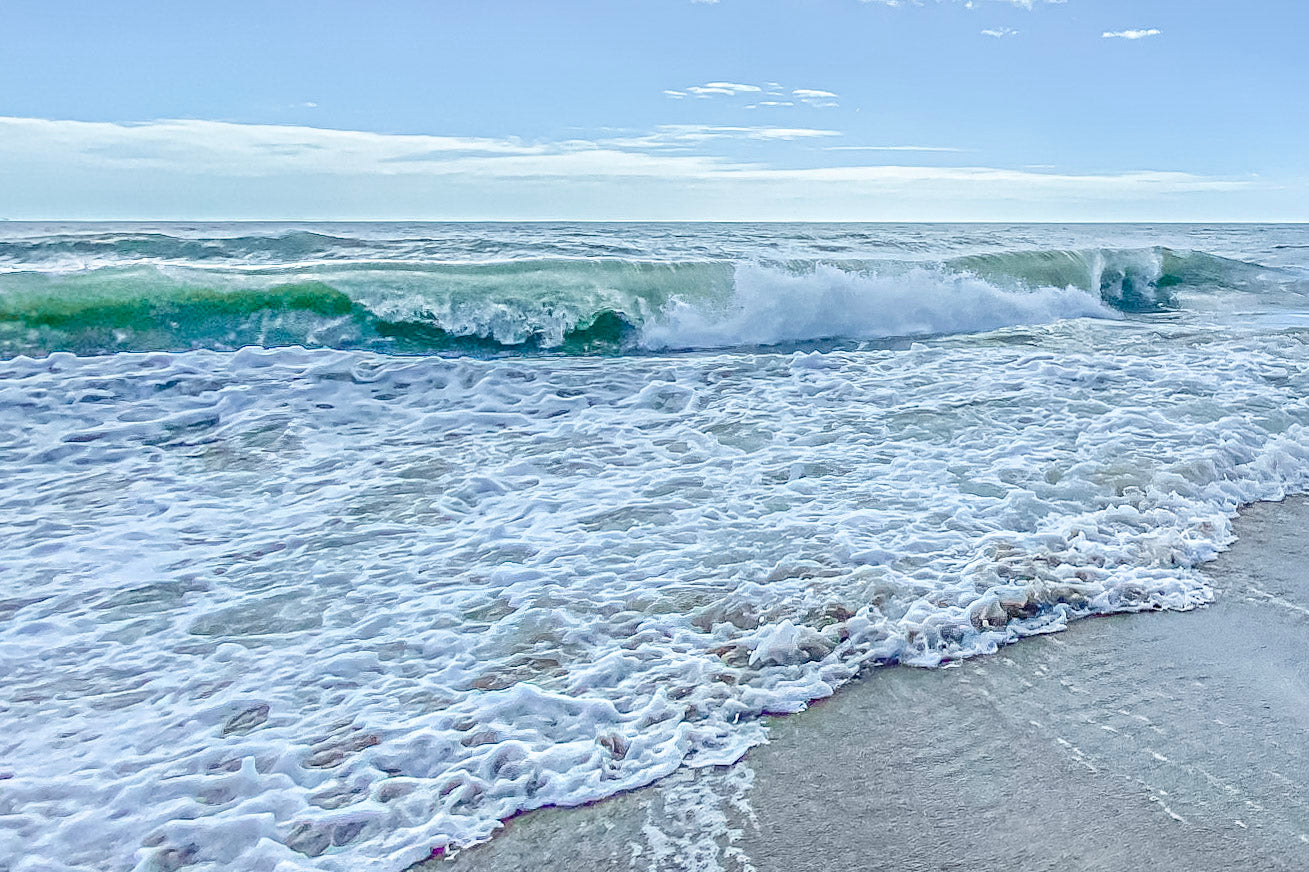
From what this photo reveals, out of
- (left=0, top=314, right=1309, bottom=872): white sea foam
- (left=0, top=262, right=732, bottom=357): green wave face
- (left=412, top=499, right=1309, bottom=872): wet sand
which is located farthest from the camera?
(left=0, top=262, right=732, bottom=357): green wave face

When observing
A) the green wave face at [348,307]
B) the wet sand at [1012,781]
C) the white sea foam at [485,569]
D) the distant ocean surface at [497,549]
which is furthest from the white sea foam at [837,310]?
the wet sand at [1012,781]

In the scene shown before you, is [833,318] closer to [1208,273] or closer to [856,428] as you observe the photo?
[856,428]

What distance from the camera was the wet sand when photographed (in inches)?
81.4

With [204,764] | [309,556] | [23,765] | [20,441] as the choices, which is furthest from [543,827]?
[20,441]

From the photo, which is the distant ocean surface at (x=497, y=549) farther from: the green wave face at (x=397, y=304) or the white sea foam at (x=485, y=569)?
the green wave face at (x=397, y=304)

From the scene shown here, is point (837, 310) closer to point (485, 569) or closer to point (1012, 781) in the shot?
point (485, 569)

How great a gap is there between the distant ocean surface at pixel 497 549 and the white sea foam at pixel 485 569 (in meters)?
0.02

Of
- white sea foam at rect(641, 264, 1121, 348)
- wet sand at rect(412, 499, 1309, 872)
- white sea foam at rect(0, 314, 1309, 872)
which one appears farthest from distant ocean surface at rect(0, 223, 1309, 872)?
white sea foam at rect(641, 264, 1121, 348)

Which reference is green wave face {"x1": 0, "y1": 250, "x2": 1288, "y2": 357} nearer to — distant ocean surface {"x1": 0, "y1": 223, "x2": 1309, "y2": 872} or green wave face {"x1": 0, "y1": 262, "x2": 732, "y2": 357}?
green wave face {"x1": 0, "y1": 262, "x2": 732, "y2": 357}

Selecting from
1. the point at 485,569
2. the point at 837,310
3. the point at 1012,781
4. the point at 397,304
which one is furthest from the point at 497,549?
the point at 837,310

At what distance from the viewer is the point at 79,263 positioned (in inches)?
506

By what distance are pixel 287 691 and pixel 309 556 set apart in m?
1.14

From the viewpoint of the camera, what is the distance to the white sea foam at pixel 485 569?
2344 mm

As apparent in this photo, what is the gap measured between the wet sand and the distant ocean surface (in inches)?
5.1
